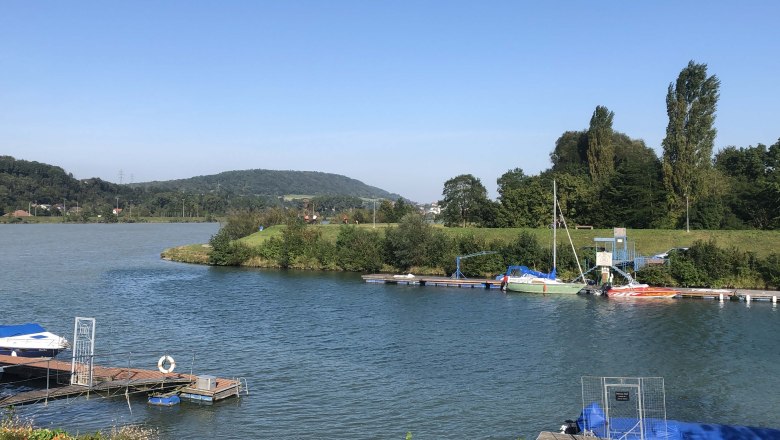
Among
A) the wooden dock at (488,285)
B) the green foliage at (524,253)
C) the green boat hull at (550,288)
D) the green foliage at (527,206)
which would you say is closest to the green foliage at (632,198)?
the green foliage at (527,206)

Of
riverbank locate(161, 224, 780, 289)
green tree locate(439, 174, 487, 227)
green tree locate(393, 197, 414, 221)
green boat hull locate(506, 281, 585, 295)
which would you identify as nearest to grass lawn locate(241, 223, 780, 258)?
riverbank locate(161, 224, 780, 289)

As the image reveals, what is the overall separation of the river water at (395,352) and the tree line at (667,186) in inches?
1028

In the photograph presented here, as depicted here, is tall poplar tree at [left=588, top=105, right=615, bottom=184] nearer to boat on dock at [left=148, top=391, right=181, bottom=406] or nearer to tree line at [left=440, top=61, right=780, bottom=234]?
tree line at [left=440, top=61, right=780, bottom=234]

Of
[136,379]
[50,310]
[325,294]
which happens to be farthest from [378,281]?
[136,379]

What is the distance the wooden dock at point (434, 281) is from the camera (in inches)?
2747

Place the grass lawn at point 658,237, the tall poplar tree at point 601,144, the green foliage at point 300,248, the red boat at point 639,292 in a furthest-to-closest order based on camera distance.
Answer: the tall poplar tree at point 601,144 < the green foliage at point 300,248 < the grass lawn at point 658,237 < the red boat at point 639,292

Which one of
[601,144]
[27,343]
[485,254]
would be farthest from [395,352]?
[601,144]

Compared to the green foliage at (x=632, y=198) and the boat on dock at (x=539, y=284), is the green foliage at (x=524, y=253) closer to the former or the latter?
the boat on dock at (x=539, y=284)

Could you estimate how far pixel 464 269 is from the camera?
7706 centimetres

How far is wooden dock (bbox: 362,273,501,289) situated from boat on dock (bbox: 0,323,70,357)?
40591 millimetres

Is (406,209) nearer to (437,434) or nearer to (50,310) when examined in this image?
(50,310)

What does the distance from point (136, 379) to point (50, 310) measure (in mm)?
26347

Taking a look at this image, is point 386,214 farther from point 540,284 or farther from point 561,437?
point 561,437

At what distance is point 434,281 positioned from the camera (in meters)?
71.9
